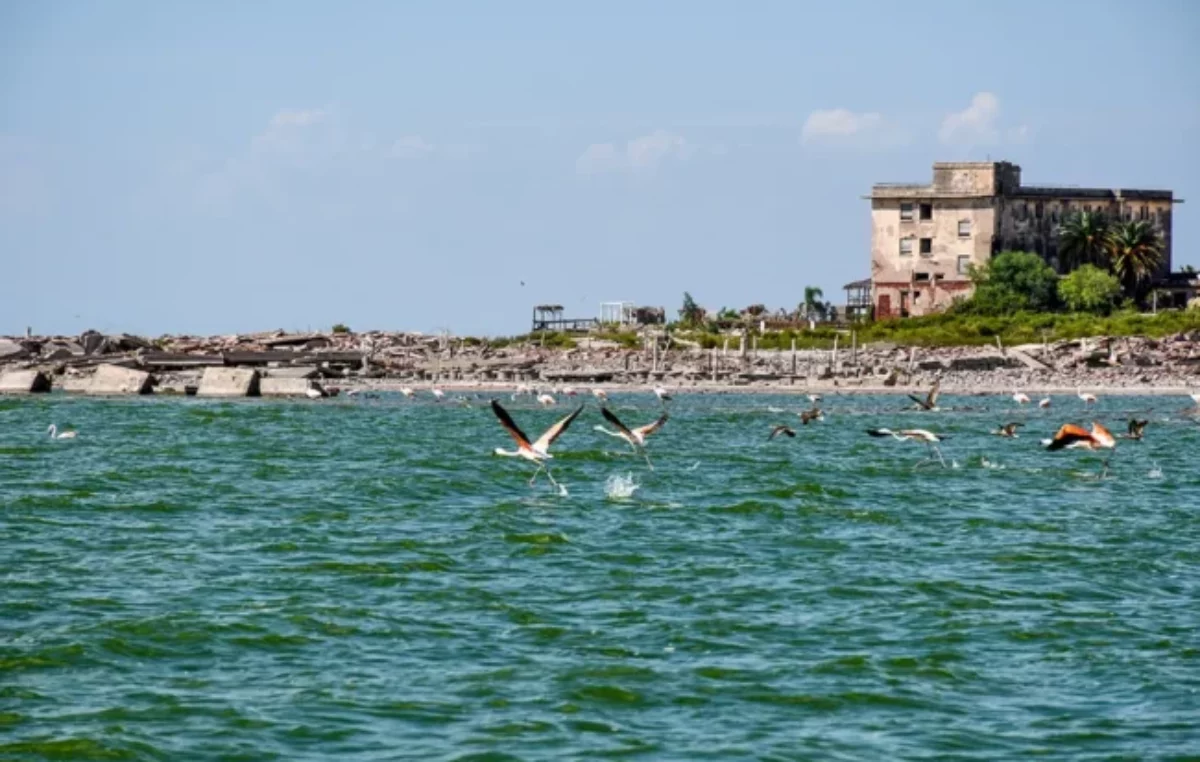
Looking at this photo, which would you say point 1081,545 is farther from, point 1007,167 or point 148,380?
point 1007,167

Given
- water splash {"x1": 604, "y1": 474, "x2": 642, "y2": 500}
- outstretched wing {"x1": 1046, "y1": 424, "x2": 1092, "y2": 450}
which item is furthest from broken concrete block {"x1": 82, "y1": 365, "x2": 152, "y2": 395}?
outstretched wing {"x1": 1046, "y1": 424, "x2": 1092, "y2": 450}

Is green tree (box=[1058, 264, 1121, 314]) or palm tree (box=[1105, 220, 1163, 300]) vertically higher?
palm tree (box=[1105, 220, 1163, 300])

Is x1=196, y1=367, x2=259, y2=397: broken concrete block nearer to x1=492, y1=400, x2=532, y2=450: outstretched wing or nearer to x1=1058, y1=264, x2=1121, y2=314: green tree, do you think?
x1=492, y1=400, x2=532, y2=450: outstretched wing

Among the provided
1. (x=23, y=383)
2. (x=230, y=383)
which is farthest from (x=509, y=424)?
(x=23, y=383)

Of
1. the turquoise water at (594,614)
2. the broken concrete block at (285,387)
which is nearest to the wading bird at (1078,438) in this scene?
the turquoise water at (594,614)

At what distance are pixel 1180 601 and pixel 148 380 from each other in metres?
53.0

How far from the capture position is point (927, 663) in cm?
1820

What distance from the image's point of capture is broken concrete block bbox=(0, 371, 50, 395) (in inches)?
2781

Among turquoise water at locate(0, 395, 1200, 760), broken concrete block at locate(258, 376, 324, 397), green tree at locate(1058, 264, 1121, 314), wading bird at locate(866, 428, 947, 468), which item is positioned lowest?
turquoise water at locate(0, 395, 1200, 760)

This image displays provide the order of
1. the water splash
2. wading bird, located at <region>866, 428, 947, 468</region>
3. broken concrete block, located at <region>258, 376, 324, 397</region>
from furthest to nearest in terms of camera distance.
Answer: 1. broken concrete block, located at <region>258, 376, 324, 397</region>
2. the water splash
3. wading bird, located at <region>866, 428, 947, 468</region>

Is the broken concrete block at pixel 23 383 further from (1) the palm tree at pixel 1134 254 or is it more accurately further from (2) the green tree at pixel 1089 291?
(1) the palm tree at pixel 1134 254

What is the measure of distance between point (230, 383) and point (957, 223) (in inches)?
1739

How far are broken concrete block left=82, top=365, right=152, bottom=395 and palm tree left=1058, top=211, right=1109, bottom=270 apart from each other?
48.2m

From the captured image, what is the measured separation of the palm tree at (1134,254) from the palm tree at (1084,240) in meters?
0.39
